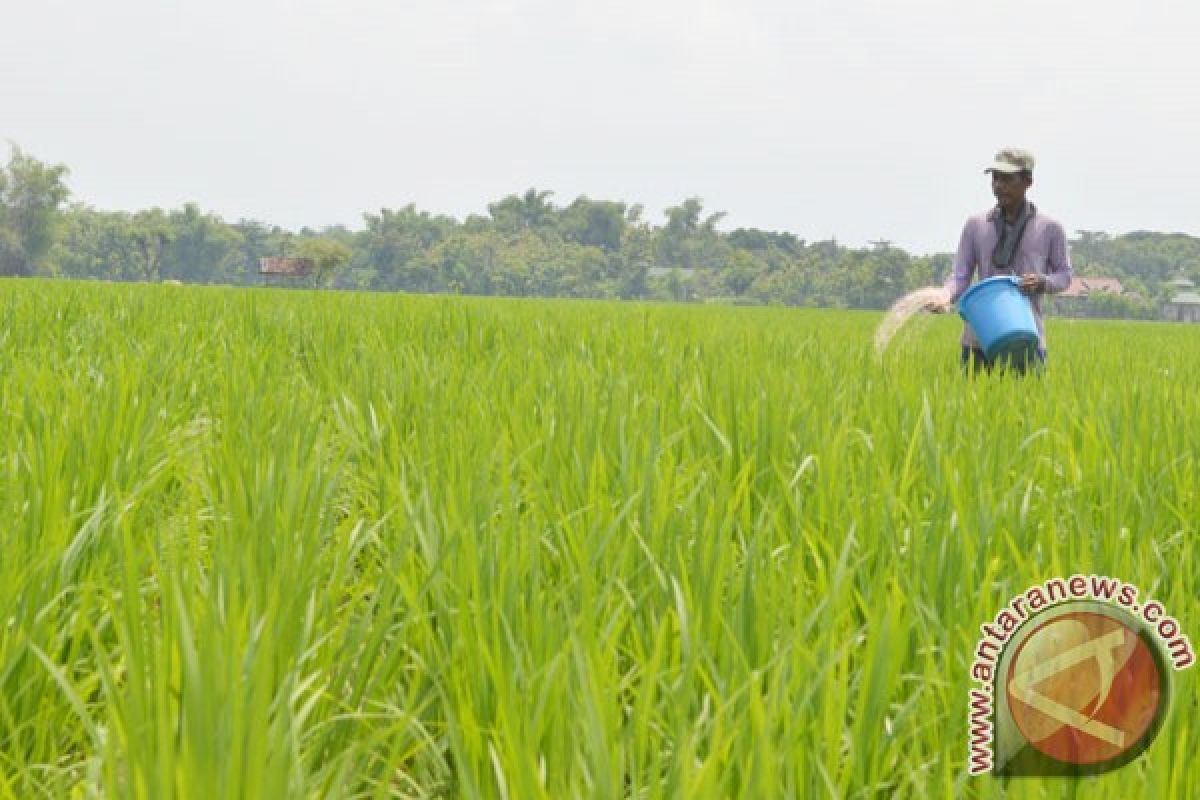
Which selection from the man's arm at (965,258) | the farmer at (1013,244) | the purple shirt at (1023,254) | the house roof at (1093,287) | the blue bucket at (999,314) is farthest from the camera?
the house roof at (1093,287)

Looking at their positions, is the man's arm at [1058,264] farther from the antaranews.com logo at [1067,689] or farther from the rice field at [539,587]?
the antaranews.com logo at [1067,689]

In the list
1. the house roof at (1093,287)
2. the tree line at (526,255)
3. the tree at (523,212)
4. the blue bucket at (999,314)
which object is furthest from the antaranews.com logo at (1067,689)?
the tree at (523,212)

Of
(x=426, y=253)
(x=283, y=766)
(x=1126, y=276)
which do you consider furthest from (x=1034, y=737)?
(x=1126, y=276)

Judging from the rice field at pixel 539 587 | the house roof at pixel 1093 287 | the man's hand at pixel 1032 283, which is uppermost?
the house roof at pixel 1093 287

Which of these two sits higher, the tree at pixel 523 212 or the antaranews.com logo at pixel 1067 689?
the tree at pixel 523 212

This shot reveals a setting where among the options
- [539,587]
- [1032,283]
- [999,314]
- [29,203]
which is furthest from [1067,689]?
[29,203]

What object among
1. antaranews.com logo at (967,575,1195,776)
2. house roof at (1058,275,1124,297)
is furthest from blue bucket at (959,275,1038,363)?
house roof at (1058,275,1124,297)

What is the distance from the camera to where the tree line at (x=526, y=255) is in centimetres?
7744

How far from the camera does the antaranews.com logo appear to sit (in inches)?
33.8

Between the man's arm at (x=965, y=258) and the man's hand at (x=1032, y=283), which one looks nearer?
the man's hand at (x=1032, y=283)

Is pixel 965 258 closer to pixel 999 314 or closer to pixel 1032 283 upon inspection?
pixel 1032 283

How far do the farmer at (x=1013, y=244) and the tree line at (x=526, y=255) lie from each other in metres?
69.1

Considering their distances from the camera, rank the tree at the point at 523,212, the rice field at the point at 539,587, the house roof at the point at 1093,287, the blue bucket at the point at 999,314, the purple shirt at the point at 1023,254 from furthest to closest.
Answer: the tree at the point at 523,212 < the house roof at the point at 1093,287 < the purple shirt at the point at 1023,254 < the blue bucket at the point at 999,314 < the rice field at the point at 539,587

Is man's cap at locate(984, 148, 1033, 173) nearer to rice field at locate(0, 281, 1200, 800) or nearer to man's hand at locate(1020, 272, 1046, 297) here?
man's hand at locate(1020, 272, 1046, 297)
